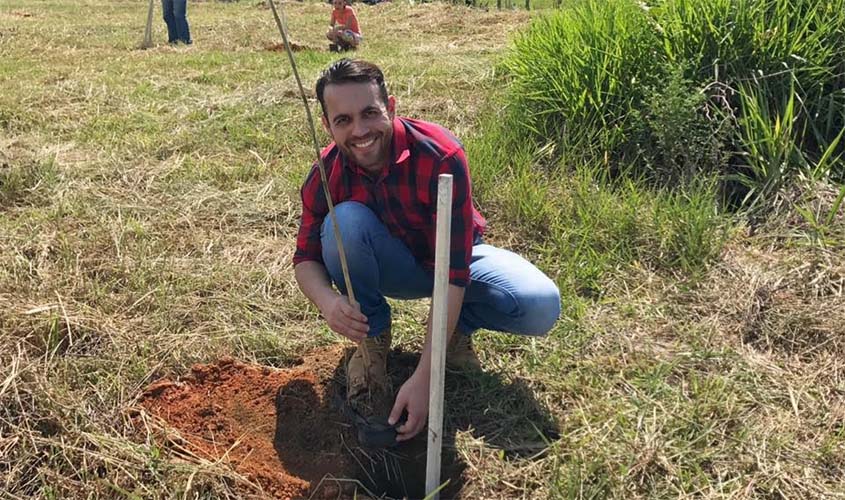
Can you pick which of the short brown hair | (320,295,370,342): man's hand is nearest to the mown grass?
(320,295,370,342): man's hand

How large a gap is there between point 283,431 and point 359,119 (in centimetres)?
86

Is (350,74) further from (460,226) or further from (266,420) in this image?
(266,420)

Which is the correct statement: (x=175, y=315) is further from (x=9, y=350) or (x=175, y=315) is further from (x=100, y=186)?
(x=100, y=186)

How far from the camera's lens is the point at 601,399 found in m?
1.94

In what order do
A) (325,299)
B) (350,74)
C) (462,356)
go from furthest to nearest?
1. (462,356)
2. (325,299)
3. (350,74)

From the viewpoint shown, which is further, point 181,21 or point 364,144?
point 181,21

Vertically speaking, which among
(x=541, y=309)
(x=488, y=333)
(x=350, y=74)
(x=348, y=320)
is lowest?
(x=488, y=333)

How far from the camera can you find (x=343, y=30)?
7.21m

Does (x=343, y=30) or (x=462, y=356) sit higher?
(x=343, y=30)

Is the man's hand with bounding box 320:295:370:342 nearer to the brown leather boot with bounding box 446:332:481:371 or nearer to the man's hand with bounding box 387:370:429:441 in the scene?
the man's hand with bounding box 387:370:429:441

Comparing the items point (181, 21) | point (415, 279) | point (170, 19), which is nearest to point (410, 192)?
point (415, 279)

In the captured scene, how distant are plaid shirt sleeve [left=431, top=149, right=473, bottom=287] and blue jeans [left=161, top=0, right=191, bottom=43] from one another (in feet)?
23.4

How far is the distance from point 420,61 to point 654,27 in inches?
102

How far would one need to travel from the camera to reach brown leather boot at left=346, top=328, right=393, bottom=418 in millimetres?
1886
